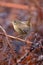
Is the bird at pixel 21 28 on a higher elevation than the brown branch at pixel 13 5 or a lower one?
higher

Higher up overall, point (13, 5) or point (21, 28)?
point (21, 28)

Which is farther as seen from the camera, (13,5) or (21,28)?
(13,5)

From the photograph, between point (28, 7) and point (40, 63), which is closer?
point (40, 63)

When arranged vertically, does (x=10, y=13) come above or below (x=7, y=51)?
below

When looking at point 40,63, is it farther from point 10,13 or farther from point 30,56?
point 10,13

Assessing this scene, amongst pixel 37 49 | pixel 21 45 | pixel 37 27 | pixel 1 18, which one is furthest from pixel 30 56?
pixel 1 18

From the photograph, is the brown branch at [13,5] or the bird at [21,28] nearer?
the bird at [21,28]

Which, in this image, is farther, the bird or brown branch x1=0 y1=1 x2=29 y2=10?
brown branch x1=0 y1=1 x2=29 y2=10

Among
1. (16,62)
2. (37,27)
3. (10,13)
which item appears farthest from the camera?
(10,13)

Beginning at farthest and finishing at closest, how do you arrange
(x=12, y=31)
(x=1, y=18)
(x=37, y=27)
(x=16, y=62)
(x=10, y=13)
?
(x=10, y=13)
(x=1, y=18)
(x=37, y=27)
(x=12, y=31)
(x=16, y=62)

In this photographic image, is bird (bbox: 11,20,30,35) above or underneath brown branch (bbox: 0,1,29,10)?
above
